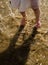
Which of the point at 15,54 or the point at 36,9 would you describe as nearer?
the point at 15,54

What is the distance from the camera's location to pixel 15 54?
2.51 meters

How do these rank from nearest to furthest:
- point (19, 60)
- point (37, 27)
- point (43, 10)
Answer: point (19, 60) < point (37, 27) < point (43, 10)

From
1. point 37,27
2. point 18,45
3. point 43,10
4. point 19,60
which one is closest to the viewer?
point 19,60

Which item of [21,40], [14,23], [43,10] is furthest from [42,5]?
[21,40]

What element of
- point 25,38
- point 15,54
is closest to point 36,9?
point 25,38

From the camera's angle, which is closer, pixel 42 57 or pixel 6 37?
pixel 42 57

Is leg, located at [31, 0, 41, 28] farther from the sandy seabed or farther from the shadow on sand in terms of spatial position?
the shadow on sand

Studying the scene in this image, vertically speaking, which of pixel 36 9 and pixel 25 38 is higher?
pixel 36 9

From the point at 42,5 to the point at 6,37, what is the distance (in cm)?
91

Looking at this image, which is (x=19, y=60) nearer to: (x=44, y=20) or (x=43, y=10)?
(x=44, y=20)

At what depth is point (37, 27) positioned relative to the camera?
290 cm

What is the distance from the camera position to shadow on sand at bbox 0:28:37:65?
7.91 feet

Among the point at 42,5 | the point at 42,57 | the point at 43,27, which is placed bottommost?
the point at 42,57

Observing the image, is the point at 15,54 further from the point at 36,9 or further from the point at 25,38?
the point at 36,9
